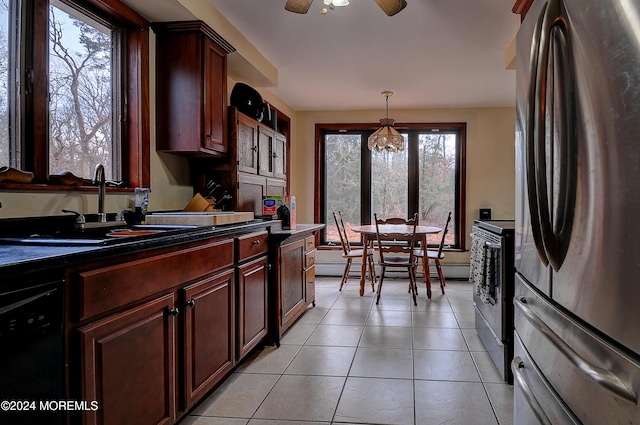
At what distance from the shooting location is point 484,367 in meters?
2.52

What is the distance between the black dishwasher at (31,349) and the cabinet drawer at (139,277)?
3.7 inches

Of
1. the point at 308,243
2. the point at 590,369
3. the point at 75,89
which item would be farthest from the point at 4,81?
the point at 308,243

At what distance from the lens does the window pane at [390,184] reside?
5.69 meters

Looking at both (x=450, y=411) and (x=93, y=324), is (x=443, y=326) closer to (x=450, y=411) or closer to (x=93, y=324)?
(x=450, y=411)

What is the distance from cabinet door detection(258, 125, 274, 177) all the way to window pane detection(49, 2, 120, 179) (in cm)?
132

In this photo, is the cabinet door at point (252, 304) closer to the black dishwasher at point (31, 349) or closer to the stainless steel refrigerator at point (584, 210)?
the black dishwasher at point (31, 349)

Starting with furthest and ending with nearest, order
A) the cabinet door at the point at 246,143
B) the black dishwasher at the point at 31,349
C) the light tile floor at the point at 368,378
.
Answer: the cabinet door at the point at 246,143 < the light tile floor at the point at 368,378 < the black dishwasher at the point at 31,349

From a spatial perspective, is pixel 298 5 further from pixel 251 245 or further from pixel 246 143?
pixel 251 245

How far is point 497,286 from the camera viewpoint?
2.40 m

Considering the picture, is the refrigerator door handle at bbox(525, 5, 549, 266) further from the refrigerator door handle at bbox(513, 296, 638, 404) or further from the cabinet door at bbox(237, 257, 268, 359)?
the cabinet door at bbox(237, 257, 268, 359)

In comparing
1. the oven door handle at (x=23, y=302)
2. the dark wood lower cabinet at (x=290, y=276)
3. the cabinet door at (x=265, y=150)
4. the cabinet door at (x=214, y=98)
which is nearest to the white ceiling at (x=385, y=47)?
the cabinet door at (x=214, y=98)

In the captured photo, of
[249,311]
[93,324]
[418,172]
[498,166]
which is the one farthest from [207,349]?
[498,166]

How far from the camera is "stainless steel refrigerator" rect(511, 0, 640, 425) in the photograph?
0.67m

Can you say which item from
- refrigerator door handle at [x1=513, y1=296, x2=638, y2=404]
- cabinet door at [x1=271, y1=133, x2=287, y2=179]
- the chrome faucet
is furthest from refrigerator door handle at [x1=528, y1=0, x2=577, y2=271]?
cabinet door at [x1=271, y1=133, x2=287, y2=179]
